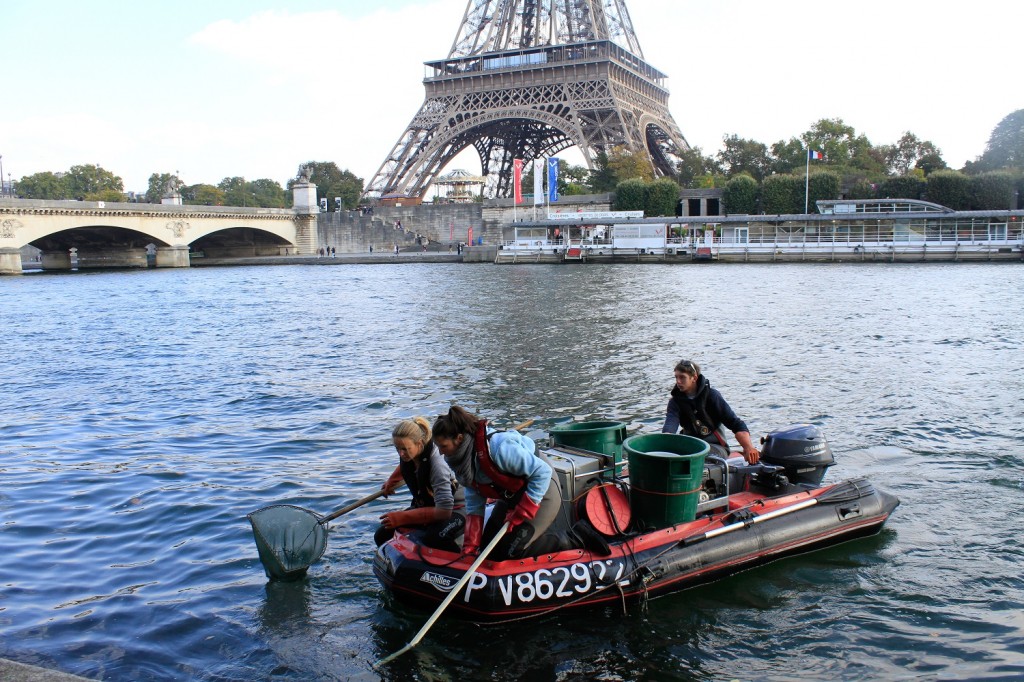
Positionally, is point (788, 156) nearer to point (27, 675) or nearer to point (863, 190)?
point (863, 190)

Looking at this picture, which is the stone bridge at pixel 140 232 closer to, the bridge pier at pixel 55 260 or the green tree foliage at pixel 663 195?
the bridge pier at pixel 55 260

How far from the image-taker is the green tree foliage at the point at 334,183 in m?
105

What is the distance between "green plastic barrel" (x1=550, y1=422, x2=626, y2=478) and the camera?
8570 mm

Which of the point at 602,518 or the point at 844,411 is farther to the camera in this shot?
the point at 844,411

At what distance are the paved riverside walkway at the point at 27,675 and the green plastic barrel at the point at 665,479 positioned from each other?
4.61 metres

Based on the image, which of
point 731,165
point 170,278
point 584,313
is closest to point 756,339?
point 584,313

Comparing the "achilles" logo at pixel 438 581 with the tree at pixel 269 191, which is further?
the tree at pixel 269 191

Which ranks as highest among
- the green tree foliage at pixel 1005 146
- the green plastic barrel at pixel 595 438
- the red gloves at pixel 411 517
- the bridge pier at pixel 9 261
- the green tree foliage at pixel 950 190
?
the green tree foliage at pixel 1005 146

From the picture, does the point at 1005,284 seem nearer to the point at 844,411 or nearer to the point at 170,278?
the point at 844,411

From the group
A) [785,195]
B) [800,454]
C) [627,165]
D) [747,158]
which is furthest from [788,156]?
[800,454]

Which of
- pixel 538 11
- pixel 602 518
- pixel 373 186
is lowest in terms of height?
pixel 602 518

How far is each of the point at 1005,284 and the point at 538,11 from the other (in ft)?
185

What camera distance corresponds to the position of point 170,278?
60.8m

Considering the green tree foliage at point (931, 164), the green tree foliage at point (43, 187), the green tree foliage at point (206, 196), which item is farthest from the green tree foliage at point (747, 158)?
the green tree foliage at point (43, 187)
